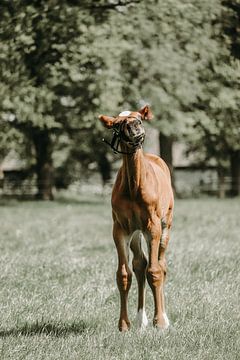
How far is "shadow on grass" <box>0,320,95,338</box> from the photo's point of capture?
6062mm

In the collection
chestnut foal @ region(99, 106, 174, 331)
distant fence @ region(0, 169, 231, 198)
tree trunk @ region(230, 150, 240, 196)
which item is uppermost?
chestnut foal @ region(99, 106, 174, 331)

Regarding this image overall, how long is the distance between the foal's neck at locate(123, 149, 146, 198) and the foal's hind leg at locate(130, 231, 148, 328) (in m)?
0.52

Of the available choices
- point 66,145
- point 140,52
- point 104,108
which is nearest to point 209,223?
point 104,108

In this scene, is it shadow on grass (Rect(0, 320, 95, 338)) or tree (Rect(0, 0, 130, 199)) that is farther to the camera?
tree (Rect(0, 0, 130, 199))

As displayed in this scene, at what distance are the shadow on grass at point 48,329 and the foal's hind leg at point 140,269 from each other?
1.53ft

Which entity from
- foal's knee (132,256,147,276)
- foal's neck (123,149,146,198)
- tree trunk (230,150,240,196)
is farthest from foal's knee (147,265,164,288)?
tree trunk (230,150,240,196)

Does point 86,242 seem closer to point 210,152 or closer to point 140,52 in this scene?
point 140,52

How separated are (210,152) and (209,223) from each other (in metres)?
25.1

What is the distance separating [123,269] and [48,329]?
889mm

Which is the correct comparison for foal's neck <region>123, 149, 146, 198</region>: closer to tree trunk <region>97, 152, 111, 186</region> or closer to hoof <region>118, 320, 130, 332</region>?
hoof <region>118, 320, 130, 332</region>

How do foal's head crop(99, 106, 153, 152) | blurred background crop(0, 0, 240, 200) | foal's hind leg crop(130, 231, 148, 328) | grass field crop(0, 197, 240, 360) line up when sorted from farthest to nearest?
blurred background crop(0, 0, 240, 200)
foal's hind leg crop(130, 231, 148, 328)
foal's head crop(99, 106, 153, 152)
grass field crop(0, 197, 240, 360)

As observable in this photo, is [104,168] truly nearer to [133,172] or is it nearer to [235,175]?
[235,175]

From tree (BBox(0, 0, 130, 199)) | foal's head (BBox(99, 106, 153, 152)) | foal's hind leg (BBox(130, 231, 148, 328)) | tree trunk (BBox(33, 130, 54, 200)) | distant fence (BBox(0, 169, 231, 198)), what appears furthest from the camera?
distant fence (BBox(0, 169, 231, 198))

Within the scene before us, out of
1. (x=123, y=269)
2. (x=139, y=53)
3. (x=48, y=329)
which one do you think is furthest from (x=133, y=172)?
(x=139, y=53)
